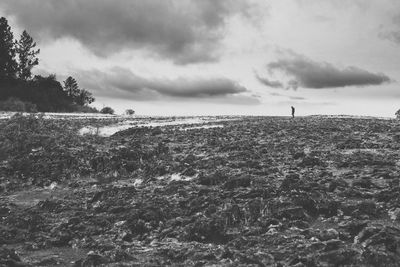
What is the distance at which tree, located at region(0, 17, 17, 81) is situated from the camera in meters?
72.4

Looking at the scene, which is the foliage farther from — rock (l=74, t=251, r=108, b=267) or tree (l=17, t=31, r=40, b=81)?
rock (l=74, t=251, r=108, b=267)

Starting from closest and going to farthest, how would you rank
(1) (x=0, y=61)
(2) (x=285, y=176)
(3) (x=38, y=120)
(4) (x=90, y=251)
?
1. (4) (x=90, y=251)
2. (2) (x=285, y=176)
3. (3) (x=38, y=120)
4. (1) (x=0, y=61)

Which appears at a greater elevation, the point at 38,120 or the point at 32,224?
the point at 38,120

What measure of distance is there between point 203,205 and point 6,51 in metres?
72.5

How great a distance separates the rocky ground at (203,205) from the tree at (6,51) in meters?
61.6

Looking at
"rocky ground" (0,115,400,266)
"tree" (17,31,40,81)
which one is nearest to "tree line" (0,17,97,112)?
"tree" (17,31,40,81)

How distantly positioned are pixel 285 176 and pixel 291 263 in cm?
482

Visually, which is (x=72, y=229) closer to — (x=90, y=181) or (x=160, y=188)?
(x=160, y=188)

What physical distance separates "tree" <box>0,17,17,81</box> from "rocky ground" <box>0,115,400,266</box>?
6164cm

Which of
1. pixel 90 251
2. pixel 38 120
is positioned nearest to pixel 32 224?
pixel 90 251

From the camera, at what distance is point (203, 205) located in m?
8.95

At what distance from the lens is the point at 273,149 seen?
1500cm

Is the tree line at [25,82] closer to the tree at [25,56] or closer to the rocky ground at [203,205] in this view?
the tree at [25,56]

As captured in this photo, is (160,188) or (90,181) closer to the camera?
(160,188)
